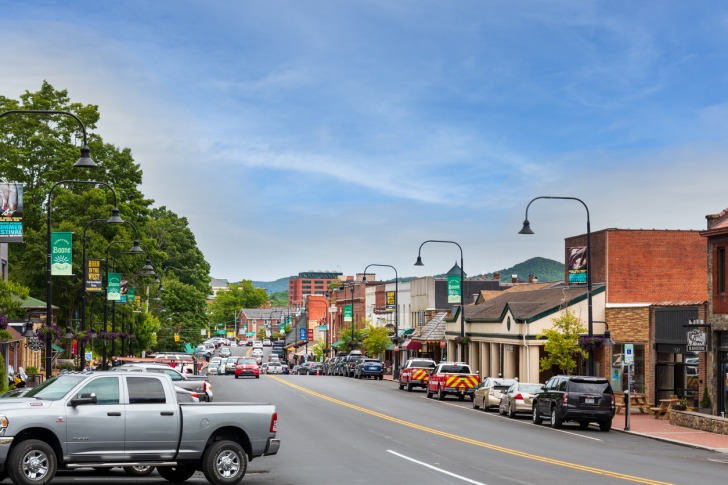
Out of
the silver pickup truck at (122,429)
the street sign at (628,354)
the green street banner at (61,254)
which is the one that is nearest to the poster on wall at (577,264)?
the street sign at (628,354)

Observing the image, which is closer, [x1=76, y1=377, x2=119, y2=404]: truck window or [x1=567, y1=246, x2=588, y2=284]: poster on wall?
[x1=76, y1=377, x2=119, y2=404]: truck window

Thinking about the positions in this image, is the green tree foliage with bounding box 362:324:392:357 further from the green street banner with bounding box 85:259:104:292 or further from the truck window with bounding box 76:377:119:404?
the truck window with bounding box 76:377:119:404

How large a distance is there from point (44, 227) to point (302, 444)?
47.8m

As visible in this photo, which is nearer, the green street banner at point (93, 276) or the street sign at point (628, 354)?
the street sign at point (628, 354)

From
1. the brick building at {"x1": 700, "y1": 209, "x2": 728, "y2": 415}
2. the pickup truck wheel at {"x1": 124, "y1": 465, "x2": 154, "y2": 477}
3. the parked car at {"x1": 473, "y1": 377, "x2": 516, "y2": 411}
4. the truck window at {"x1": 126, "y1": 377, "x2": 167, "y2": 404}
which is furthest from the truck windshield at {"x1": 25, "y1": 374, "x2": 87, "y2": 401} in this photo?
the parked car at {"x1": 473, "y1": 377, "x2": 516, "y2": 411}

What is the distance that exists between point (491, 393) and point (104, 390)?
94.9ft

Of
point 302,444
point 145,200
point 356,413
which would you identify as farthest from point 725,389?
point 145,200

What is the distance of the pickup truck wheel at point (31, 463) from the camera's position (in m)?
16.7

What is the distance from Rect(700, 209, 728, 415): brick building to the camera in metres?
39.4

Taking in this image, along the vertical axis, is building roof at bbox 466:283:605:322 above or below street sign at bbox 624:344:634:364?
above

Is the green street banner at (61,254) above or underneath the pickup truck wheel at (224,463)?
above

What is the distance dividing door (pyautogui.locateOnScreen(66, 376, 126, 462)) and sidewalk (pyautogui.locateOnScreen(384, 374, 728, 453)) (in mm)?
17454

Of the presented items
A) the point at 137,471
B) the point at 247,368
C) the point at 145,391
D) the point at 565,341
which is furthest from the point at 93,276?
the point at 145,391

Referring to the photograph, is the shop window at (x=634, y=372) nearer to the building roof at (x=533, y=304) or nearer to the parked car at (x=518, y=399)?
the building roof at (x=533, y=304)
